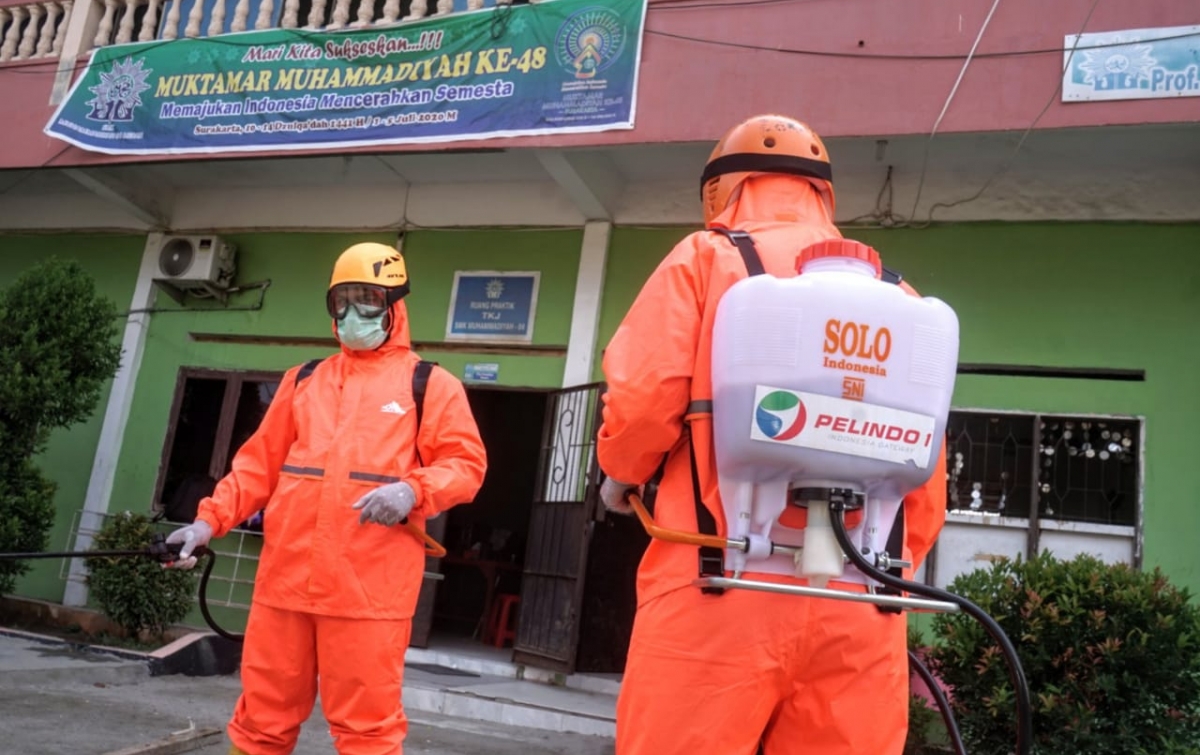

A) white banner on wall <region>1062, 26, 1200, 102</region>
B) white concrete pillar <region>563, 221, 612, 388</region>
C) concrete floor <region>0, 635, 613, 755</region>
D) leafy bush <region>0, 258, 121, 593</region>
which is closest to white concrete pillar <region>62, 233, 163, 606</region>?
leafy bush <region>0, 258, 121, 593</region>

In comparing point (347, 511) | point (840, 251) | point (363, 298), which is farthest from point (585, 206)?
point (840, 251)

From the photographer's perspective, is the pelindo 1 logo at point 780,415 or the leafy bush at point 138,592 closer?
the pelindo 1 logo at point 780,415

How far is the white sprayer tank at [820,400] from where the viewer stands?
1928mm

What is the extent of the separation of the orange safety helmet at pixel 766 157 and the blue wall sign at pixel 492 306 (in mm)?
5742

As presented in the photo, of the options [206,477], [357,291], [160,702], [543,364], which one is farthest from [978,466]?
[206,477]

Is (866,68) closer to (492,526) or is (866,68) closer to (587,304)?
A: (587,304)

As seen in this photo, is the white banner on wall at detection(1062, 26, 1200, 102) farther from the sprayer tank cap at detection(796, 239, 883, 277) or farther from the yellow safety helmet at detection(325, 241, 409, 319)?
the sprayer tank cap at detection(796, 239, 883, 277)

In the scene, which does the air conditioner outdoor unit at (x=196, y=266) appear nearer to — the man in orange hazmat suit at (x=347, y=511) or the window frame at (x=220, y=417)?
the window frame at (x=220, y=417)

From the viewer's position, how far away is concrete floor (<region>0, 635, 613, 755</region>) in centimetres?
449

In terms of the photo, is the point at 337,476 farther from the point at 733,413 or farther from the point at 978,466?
Result: the point at 978,466

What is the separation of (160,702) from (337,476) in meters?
3.10

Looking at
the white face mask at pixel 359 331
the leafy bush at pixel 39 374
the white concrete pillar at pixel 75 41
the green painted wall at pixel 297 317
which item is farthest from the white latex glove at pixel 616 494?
the white concrete pillar at pixel 75 41

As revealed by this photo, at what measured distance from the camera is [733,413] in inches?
76.8

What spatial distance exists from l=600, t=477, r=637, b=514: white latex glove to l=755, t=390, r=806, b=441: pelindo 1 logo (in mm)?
444
